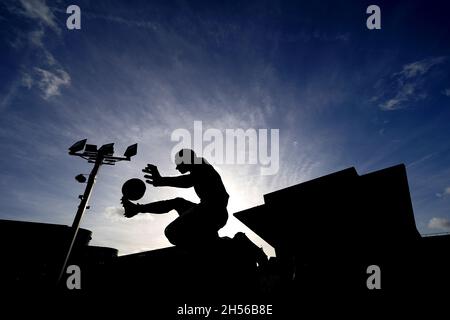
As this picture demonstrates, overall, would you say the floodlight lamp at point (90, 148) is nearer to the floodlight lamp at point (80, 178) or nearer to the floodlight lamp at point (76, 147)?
the floodlight lamp at point (76, 147)

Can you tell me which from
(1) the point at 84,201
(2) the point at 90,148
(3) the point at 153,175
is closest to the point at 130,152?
(2) the point at 90,148

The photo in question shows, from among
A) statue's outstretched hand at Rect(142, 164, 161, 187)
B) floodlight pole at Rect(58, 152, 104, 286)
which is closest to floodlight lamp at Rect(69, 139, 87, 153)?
floodlight pole at Rect(58, 152, 104, 286)

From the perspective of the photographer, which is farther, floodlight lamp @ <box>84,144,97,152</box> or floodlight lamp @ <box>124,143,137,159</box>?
floodlight lamp @ <box>124,143,137,159</box>

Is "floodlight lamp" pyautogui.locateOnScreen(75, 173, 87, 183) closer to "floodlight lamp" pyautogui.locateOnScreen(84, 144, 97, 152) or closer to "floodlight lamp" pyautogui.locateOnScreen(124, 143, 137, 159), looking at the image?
"floodlight lamp" pyautogui.locateOnScreen(84, 144, 97, 152)

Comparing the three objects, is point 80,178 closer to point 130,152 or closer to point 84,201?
point 84,201

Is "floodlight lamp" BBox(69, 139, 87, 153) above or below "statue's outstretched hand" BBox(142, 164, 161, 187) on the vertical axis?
above

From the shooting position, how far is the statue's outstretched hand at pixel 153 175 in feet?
10.1

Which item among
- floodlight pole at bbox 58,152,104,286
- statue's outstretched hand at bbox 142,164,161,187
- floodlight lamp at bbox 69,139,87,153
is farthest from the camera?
floodlight lamp at bbox 69,139,87,153

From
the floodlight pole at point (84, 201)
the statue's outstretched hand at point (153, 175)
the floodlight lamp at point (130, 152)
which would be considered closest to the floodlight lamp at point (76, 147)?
the floodlight pole at point (84, 201)

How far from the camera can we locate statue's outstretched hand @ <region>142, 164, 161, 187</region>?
10.1 feet

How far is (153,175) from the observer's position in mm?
3084
